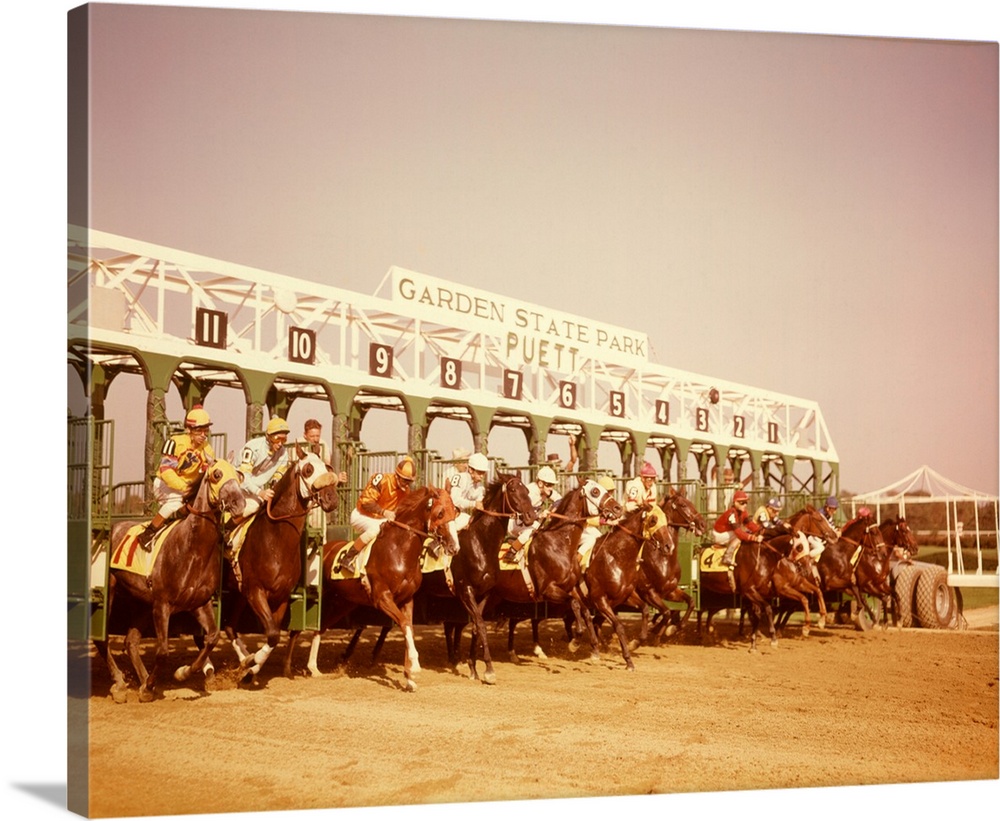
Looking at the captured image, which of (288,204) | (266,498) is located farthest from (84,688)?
(288,204)

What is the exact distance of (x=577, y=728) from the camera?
1015 cm

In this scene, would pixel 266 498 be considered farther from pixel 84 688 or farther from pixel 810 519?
pixel 810 519

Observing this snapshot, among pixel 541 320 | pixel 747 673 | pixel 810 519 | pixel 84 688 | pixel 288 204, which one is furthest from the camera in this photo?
pixel 810 519

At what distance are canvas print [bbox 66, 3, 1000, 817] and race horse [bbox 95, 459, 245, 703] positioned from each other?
0.02 m

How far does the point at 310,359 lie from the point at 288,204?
978 millimetres

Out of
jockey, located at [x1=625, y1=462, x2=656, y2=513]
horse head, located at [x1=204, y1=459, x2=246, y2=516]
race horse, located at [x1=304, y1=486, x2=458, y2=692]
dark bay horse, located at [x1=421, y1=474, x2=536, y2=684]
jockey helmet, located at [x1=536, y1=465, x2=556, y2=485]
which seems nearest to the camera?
horse head, located at [x1=204, y1=459, x2=246, y2=516]

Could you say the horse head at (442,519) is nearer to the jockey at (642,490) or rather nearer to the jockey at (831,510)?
the jockey at (642,490)

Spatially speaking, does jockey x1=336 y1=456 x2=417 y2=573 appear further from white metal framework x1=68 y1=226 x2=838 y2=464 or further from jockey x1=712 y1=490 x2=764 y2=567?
jockey x1=712 y1=490 x2=764 y2=567

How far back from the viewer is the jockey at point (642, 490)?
11.1 m

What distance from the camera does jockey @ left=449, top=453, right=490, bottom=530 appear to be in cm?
1038

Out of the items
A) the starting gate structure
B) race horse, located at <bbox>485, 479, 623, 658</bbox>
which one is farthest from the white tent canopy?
race horse, located at <bbox>485, 479, 623, 658</bbox>

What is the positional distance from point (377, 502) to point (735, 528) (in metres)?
3.10

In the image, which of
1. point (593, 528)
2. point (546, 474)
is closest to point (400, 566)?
point (546, 474)

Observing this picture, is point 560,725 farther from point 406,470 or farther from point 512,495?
point 406,470
